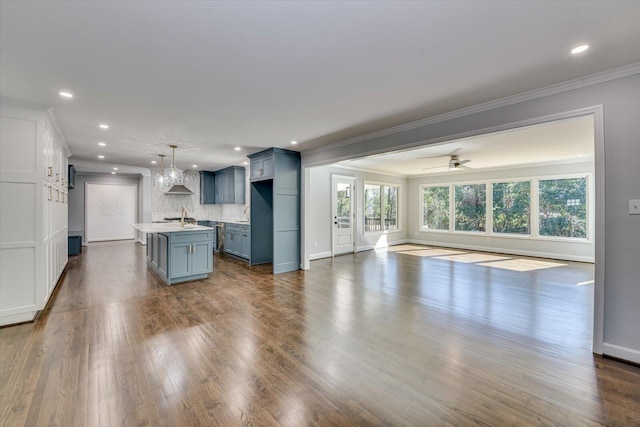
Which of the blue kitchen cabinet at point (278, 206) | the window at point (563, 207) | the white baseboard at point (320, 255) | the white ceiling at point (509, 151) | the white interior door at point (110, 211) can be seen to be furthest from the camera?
the white interior door at point (110, 211)

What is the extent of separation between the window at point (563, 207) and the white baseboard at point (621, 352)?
5607mm

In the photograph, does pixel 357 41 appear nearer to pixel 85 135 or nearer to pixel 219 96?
pixel 219 96

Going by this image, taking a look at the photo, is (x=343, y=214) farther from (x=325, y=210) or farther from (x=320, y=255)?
(x=320, y=255)

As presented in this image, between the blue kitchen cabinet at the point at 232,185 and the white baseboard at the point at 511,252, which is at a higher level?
the blue kitchen cabinet at the point at 232,185

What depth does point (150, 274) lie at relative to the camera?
212 inches

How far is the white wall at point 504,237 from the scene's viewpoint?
262 inches

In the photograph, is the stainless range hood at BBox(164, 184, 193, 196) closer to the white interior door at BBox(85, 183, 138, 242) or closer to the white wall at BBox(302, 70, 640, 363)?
the white interior door at BBox(85, 183, 138, 242)

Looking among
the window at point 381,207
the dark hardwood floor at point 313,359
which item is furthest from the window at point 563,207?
the window at point 381,207

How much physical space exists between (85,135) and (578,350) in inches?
283

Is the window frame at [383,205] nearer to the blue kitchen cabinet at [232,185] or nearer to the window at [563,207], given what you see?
the blue kitchen cabinet at [232,185]

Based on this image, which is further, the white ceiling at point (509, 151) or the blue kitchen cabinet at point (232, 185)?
the blue kitchen cabinet at point (232, 185)

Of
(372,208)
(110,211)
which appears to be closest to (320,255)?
(372,208)

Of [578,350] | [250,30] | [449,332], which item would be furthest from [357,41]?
[578,350]

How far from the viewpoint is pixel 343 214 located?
790 cm
